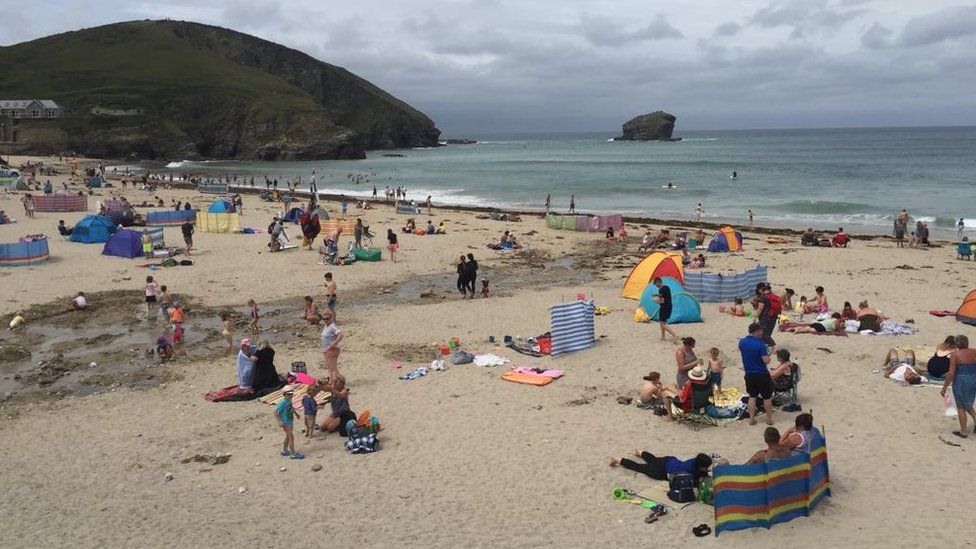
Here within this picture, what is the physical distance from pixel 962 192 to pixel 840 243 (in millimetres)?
31652

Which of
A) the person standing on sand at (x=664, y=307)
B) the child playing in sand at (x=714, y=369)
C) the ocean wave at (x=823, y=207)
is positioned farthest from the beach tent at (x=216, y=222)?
the ocean wave at (x=823, y=207)

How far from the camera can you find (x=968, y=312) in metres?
14.7

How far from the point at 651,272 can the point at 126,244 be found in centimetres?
1675

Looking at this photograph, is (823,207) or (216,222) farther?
(823,207)

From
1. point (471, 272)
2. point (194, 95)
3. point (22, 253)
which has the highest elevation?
point (194, 95)

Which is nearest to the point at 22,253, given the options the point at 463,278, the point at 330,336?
the point at 463,278

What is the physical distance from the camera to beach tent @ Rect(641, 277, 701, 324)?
15.0 meters

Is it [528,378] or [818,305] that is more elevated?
[818,305]

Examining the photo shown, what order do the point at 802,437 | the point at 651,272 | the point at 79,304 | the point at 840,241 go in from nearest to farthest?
the point at 802,437 < the point at 79,304 < the point at 651,272 < the point at 840,241

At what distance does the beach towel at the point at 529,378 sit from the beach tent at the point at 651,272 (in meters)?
6.35

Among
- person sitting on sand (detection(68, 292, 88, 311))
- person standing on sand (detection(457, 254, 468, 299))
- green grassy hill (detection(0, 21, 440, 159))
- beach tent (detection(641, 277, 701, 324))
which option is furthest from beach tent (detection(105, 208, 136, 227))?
green grassy hill (detection(0, 21, 440, 159))

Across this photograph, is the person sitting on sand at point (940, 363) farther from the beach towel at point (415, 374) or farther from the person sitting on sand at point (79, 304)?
the person sitting on sand at point (79, 304)

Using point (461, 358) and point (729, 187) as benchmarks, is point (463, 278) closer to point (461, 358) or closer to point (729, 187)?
point (461, 358)

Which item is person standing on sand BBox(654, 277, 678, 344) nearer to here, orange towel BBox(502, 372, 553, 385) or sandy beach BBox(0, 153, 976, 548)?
sandy beach BBox(0, 153, 976, 548)
